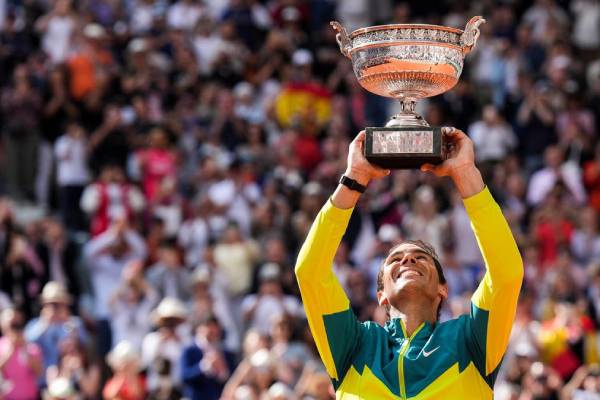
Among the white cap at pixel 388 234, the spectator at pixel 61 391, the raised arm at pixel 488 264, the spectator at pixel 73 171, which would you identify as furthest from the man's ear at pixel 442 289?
the spectator at pixel 73 171

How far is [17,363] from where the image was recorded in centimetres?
1218

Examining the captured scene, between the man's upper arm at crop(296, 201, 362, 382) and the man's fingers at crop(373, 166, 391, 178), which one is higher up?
the man's fingers at crop(373, 166, 391, 178)

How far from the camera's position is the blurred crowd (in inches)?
497

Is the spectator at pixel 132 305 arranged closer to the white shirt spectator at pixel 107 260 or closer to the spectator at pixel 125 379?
the white shirt spectator at pixel 107 260

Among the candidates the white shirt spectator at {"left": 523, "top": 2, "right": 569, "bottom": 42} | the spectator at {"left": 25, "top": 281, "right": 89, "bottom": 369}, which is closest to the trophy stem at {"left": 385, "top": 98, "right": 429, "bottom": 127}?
the spectator at {"left": 25, "top": 281, "right": 89, "bottom": 369}

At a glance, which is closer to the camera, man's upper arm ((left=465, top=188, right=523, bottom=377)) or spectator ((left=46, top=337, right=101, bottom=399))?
man's upper arm ((left=465, top=188, right=523, bottom=377))

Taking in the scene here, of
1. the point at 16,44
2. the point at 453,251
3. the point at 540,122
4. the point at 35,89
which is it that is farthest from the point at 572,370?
the point at 16,44

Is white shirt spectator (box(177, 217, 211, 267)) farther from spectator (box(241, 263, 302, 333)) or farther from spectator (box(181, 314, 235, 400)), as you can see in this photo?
spectator (box(181, 314, 235, 400))

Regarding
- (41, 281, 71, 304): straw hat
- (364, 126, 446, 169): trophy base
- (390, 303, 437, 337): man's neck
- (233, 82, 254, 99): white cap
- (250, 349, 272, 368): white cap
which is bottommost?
(250, 349, 272, 368): white cap

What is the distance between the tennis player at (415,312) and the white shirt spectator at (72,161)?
34.4ft

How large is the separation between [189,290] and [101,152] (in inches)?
103

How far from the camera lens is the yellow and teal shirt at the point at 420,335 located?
5371 millimetres

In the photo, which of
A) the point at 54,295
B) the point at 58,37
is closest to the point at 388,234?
the point at 54,295

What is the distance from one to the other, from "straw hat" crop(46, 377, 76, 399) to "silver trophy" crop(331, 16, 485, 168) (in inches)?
242
